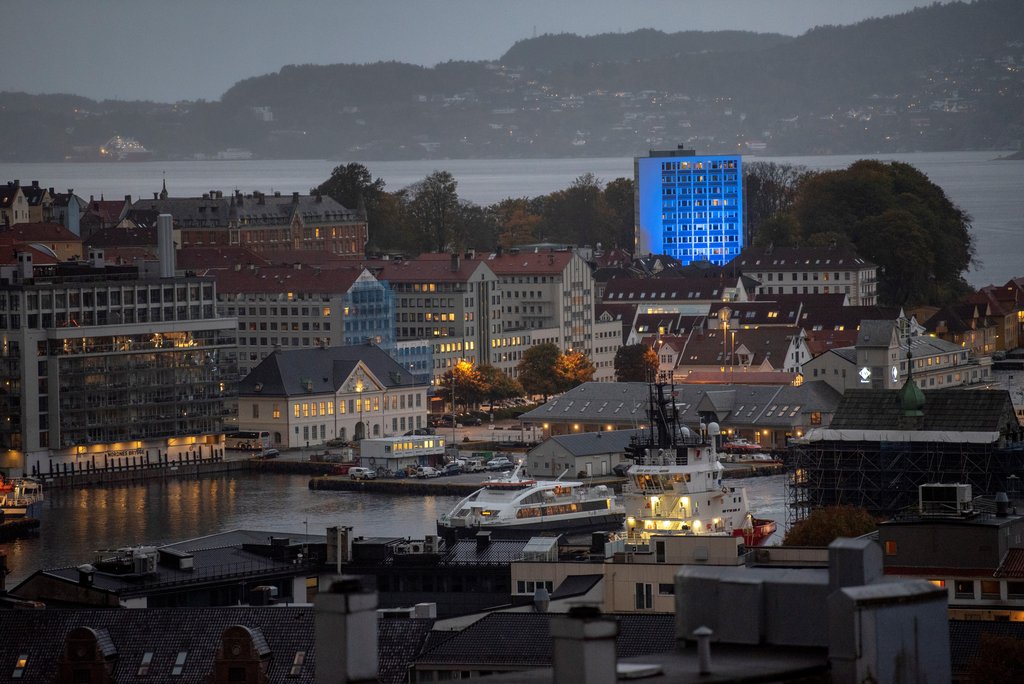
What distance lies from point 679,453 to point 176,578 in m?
6.34

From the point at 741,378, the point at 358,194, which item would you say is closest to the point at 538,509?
the point at 741,378

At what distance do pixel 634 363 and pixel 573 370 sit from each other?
1.92 meters

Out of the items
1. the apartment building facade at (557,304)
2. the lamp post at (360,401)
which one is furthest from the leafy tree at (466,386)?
the apartment building facade at (557,304)

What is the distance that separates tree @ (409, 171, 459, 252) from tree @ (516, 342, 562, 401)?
3606 centimetres

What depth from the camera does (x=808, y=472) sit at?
1340 inches

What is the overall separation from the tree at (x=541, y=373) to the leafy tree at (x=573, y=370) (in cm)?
11

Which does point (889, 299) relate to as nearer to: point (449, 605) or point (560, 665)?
point (449, 605)

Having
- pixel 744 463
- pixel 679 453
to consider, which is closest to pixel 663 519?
pixel 679 453

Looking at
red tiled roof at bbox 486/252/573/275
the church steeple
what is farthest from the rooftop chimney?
red tiled roof at bbox 486/252/573/275

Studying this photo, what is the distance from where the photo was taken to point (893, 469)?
33.2 meters

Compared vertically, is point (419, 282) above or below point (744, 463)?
above

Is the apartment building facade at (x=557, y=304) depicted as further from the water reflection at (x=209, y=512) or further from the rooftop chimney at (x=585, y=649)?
the rooftop chimney at (x=585, y=649)

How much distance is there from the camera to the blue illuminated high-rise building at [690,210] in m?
96.6

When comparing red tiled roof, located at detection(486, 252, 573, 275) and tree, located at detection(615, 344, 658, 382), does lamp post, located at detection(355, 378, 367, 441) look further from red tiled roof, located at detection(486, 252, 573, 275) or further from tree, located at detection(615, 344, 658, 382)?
red tiled roof, located at detection(486, 252, 573, 275)
